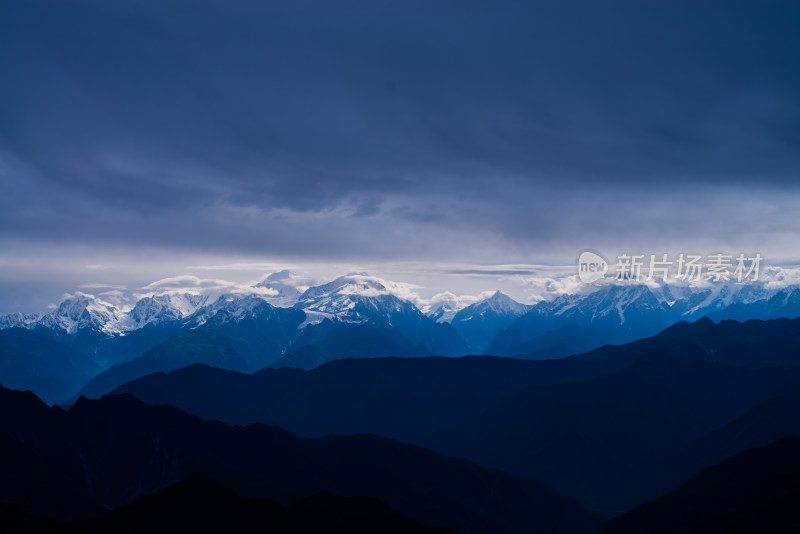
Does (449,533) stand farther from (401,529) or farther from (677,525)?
(677,525)

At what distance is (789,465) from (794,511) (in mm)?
44206

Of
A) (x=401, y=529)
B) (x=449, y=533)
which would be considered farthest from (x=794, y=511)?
(x=401, y=529)

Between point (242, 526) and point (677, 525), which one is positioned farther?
point (677, 525)

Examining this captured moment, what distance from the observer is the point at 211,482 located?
152750 mm

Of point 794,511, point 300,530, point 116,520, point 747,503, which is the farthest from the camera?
point 747,503

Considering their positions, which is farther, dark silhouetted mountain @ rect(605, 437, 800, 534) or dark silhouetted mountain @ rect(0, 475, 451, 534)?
dark silhouetted mountain @ rect(605, 437, 800, 534)

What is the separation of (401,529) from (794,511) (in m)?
93.3

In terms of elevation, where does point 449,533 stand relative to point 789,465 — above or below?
below

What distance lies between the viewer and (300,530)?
146875 mm

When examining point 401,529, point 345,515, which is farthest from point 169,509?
point 401,529

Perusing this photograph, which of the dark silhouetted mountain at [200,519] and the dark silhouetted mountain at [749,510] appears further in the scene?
the dark silhouetted mountain at [749,510]

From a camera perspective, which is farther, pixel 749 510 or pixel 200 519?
pixel 749 510

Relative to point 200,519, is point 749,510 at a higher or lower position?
lower

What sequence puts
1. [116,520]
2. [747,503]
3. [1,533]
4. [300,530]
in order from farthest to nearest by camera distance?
1. [747,503]
2. [300,530]
3. [116,520]
4. [1,533]
